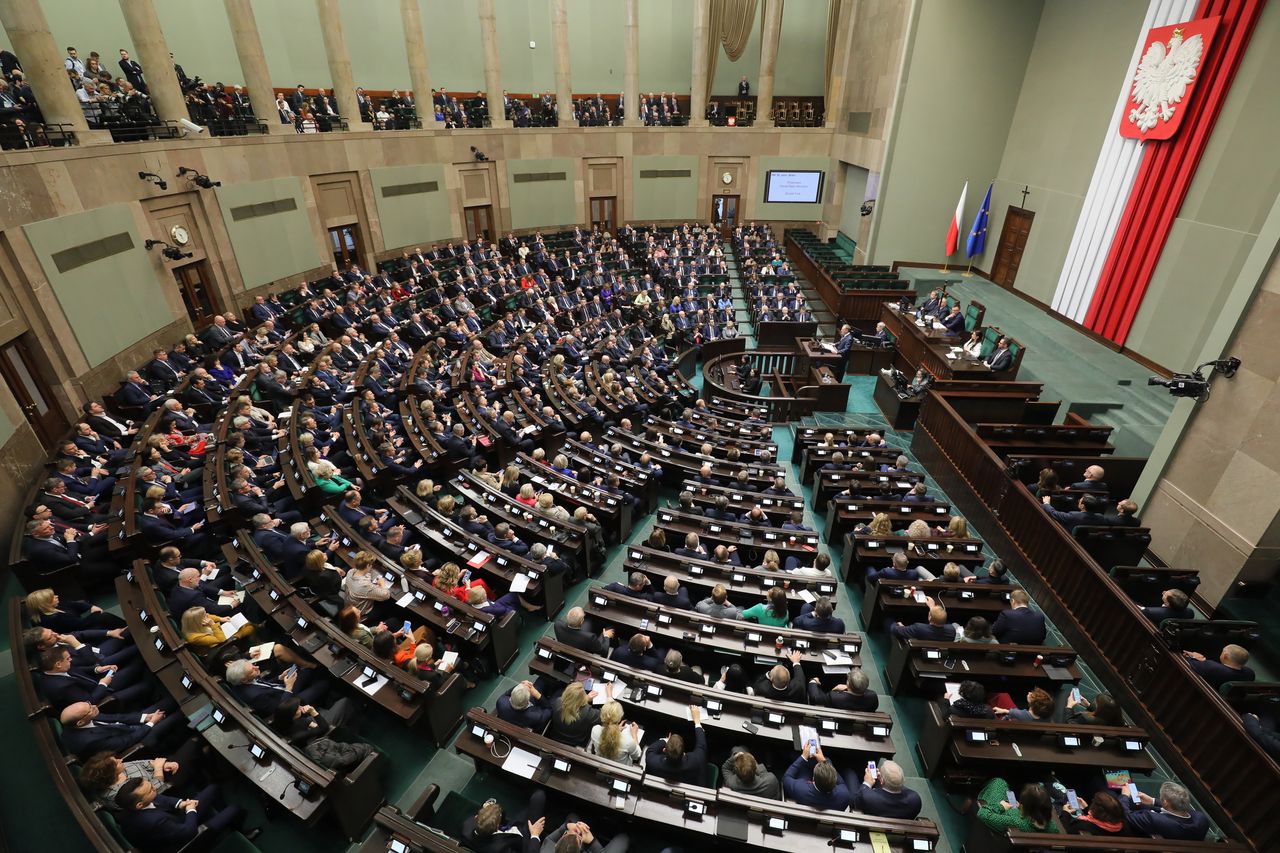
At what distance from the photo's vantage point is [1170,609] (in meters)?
5.67

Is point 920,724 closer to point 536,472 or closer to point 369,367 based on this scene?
point 536,472

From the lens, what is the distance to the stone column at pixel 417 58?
677 inches

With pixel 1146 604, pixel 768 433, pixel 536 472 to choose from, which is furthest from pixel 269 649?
pixel 1146 604

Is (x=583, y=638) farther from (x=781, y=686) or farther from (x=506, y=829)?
(x=781, y=686)

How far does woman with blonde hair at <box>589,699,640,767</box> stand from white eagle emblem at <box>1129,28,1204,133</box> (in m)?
14.3

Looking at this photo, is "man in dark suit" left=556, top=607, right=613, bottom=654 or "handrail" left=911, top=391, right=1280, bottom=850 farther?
"man in dark suit" left=556, top=607, right=613, bottom=654

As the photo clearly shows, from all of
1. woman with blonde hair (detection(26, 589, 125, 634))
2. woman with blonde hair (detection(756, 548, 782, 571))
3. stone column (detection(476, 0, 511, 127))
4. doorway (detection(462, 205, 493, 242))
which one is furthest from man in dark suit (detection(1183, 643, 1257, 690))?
stone column (detection(476, 0, 511, 127))

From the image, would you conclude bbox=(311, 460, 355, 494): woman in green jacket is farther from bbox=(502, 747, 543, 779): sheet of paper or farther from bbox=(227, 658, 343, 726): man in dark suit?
bbox=(502, 747, 543, 779): sheet of paper

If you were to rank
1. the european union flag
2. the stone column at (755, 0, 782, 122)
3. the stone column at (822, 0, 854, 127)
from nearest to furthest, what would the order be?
1. the european union flag
2. the stone column at (755, 0, 782, 122)
3. the stone column at (822, 0, 854, 127)

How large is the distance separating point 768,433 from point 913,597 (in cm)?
453

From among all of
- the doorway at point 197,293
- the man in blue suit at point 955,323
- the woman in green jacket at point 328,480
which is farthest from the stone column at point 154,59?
the man in blue suit at point 955,323

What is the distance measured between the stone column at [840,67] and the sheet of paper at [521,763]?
25315mm

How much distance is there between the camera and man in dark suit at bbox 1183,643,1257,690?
5.02 metres

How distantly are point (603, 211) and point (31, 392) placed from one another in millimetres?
18964
